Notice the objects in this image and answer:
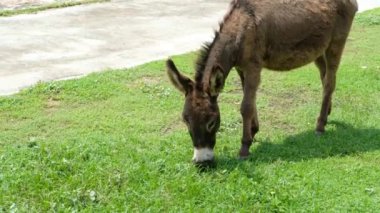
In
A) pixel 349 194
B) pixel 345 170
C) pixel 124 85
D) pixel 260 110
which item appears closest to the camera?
pixel 349 194

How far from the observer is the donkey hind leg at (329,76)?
23.8 feet

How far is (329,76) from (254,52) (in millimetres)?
1445

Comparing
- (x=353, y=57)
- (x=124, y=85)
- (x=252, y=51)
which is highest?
(x=252, y=51)

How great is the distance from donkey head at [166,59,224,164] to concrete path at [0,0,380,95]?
3.85 metres

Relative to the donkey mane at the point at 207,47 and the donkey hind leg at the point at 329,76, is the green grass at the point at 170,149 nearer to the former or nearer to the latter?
the donkey hind leg at the point at 329,76

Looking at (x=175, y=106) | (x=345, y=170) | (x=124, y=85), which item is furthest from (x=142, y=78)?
(x=345, y=170)

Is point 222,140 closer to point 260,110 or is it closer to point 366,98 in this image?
point 260,110

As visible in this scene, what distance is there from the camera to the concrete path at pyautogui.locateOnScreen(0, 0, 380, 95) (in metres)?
9.76

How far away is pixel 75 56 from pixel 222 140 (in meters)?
4.50

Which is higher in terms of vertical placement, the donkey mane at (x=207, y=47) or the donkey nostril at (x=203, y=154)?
the donkey mane at (x=207, y=47)

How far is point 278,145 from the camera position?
677 cm

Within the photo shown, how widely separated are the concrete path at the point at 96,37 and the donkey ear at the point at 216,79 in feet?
13.4

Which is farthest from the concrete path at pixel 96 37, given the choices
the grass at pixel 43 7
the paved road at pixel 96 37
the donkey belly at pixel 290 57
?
the donkey belly at pixel 290 57

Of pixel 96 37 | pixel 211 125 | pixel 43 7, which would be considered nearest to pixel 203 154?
pixel 211 125
